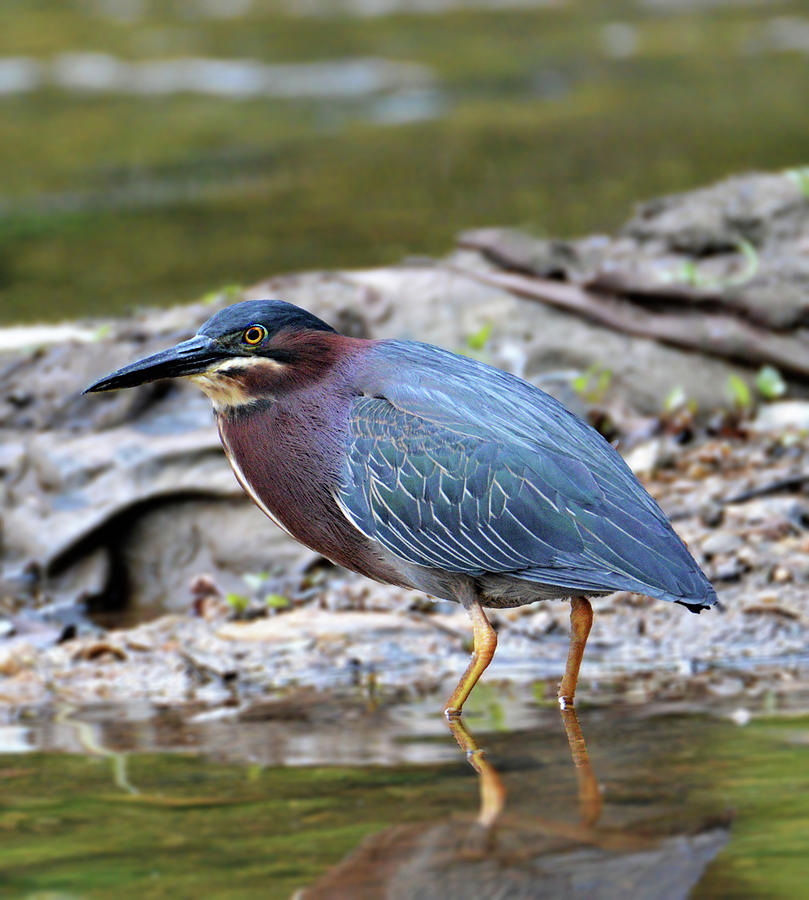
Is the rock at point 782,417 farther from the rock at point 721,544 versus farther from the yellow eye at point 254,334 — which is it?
the yellow eye at point 254,334

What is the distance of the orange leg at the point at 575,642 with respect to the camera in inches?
153

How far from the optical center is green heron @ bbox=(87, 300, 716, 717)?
366cm

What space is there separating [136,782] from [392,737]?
0.70 meters

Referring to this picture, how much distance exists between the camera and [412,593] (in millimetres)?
5262

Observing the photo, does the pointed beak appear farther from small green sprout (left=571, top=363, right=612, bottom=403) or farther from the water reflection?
small green sprout (left=571, top=363, right=612, bottom=403)

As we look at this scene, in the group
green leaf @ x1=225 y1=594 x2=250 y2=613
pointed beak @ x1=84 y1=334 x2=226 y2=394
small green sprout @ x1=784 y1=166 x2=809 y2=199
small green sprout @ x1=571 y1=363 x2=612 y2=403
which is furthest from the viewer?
small green sprout @ x1=784 y1=166 x2=809 y2=199

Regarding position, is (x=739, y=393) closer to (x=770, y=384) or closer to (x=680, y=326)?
(x=770, y=384)

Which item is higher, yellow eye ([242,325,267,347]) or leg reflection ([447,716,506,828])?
yellow eye ([242,325,267,347])

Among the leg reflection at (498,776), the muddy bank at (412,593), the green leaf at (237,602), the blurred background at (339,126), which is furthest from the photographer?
the blurred background at (339,126)

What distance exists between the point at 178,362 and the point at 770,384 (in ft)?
11.1

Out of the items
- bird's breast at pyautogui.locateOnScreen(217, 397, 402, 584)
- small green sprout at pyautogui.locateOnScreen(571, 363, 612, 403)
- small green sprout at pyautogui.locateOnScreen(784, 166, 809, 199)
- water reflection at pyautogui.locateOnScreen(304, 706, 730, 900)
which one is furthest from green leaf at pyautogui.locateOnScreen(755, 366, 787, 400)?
water reflection at pyautogui.locateOnScreen(304, 706, 730, 900)

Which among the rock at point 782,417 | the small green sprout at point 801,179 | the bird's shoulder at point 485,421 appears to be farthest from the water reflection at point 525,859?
the small green sprout at point 801,179

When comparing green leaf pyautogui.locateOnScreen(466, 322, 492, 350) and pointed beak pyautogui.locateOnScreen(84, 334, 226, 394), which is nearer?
pointed beak pyautogui.locateOnScreen(84, 334, 226, 394)

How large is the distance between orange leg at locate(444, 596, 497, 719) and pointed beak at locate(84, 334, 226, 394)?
974mm
